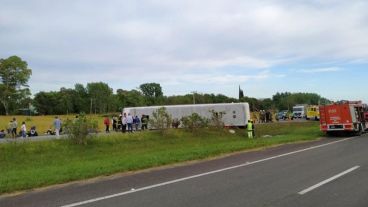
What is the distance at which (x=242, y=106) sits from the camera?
5381 centimetres

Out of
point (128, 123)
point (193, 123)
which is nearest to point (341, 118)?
point (193, 123)

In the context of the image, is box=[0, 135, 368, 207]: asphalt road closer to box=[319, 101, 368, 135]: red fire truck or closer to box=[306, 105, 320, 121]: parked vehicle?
box=[319, 101, 368, 135]: red fire truck

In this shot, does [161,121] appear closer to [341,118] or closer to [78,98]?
[341,118]

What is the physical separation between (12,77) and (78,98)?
33.1 meters

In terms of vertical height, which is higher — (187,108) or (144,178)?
(187,108)

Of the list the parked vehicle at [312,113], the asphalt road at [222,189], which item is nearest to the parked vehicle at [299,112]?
the parked vehicle at [312,113]

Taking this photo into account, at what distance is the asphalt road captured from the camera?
9062mm

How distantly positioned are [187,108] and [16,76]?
275 feet

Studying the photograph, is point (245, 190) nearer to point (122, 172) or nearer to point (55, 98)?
point (122, 172)

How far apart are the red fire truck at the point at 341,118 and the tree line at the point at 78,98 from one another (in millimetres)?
93937

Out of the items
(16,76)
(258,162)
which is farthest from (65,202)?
(16,76)

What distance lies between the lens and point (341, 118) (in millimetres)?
37250

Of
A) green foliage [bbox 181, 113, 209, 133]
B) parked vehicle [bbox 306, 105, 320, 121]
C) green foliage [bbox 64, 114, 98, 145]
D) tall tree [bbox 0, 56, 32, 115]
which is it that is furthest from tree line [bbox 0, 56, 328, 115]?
green foliage [bbox 64, 114, 98, 145]

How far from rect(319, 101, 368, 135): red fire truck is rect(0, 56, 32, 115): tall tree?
10082 centimetres
